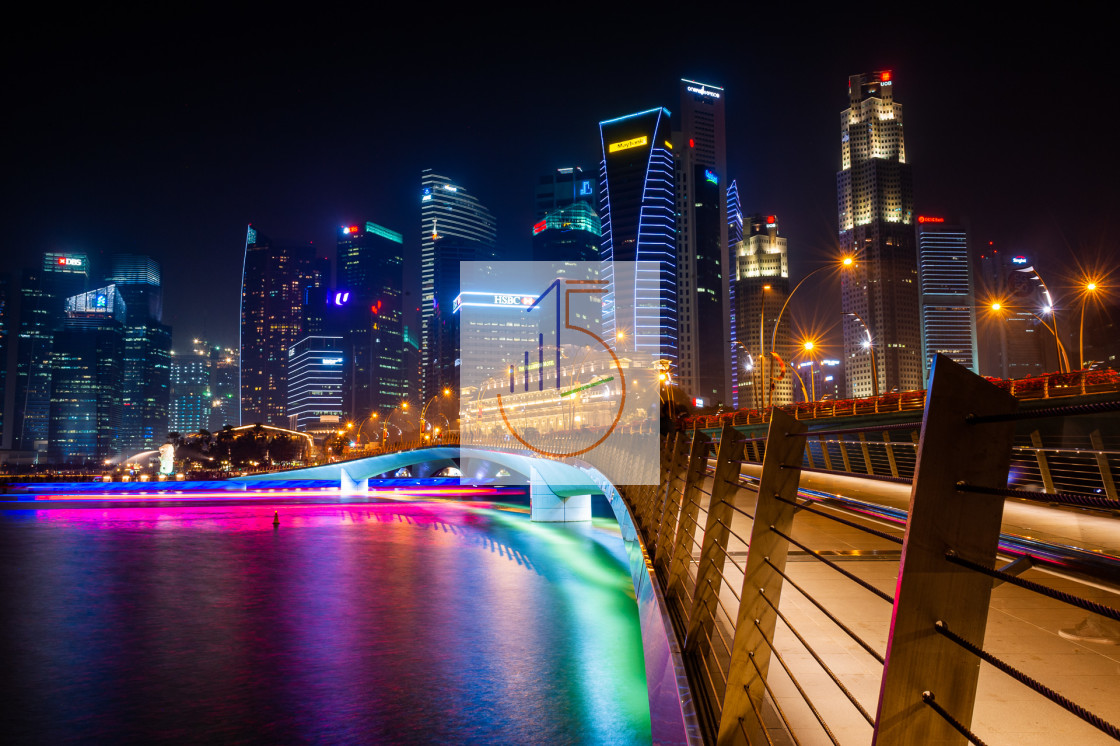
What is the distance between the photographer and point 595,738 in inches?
613

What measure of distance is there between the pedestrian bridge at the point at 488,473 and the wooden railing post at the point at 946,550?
21.7 m

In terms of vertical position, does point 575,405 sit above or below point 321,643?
above

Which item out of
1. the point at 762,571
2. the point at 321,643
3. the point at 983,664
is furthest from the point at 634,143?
the point at 762,571

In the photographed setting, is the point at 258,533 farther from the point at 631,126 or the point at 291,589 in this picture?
the point at 631,126

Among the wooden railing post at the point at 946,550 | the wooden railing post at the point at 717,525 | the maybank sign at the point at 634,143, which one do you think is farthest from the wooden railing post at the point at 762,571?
the maybank sign at the point at 634,143

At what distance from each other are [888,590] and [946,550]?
243 inches

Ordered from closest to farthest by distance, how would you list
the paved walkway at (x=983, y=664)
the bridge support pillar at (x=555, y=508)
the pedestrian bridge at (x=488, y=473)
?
the paved walkway at (x=983, y=664) < the pedestrian bridge at (x=488, y=473) < the bridge support pillar at (x=555, y=508)

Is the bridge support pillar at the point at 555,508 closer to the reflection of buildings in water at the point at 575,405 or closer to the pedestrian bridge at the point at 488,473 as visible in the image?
the pedestrian bridge at the point at 488,473

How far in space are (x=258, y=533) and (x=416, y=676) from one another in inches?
1433

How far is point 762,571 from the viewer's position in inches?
144

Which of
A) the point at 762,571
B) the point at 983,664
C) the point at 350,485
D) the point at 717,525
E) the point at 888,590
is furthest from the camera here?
the point at 350,485

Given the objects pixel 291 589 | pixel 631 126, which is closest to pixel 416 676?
pixel 291 589

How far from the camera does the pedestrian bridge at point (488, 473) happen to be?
150 ft

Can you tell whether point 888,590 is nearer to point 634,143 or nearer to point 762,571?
point 762,571
